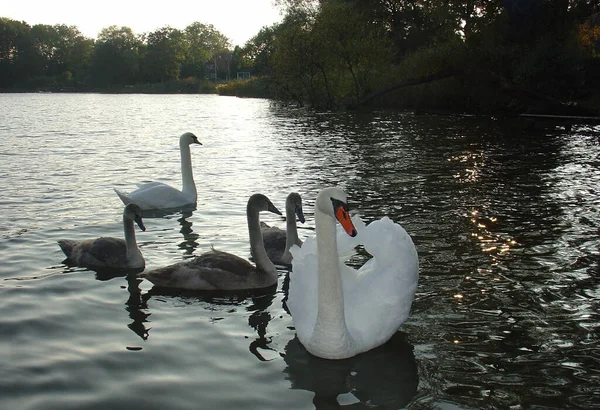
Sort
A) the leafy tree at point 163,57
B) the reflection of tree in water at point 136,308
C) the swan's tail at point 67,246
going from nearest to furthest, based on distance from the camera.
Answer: the reflection of tree in water at point 136,308 < the swan's tail at point 67,246 < the leafy tree at point 163,57

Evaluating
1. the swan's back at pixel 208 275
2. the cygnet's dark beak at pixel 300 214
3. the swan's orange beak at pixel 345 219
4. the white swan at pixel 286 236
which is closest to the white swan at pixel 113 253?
the swan's back at pixel 208 275

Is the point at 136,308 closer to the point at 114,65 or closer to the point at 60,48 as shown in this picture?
the point at 114,65

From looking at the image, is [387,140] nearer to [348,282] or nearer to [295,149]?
[295,149]

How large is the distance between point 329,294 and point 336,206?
0.70 metres

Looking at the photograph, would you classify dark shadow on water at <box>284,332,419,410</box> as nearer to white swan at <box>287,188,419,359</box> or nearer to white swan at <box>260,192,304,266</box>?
white swan at <box>287,188,419,359</box>

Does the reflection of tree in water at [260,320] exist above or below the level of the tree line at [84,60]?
below

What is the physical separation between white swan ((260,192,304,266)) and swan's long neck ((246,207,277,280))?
1.72 ft

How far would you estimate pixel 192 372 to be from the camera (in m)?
5.03

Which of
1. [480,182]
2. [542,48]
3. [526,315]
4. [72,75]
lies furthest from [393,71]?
[72,75]

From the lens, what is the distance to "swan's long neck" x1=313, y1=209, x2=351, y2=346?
4.97m

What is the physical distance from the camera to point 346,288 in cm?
564

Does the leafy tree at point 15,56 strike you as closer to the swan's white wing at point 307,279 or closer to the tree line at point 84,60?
the tree line at point 84,60

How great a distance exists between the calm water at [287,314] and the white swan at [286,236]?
47 centimetres

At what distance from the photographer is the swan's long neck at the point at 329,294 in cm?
497
